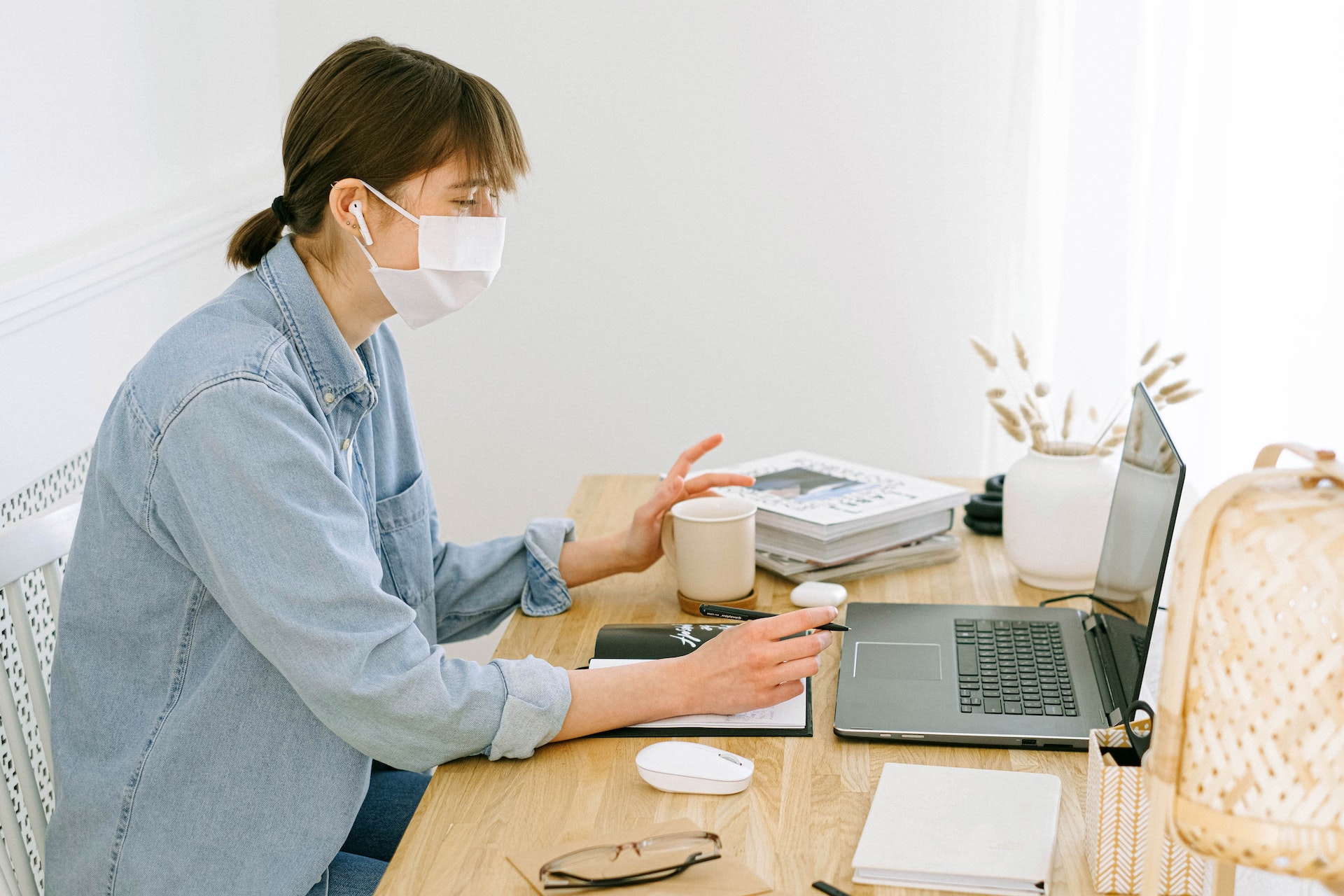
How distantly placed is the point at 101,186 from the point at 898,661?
54.2 inches

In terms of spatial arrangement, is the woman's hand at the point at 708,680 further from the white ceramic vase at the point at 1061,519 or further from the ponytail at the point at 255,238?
the ponytail at the point at 255,238

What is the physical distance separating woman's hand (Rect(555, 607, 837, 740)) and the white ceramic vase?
41 cm

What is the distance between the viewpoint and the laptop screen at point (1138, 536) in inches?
37.4

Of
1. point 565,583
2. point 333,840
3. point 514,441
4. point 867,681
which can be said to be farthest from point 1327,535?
point 514,441

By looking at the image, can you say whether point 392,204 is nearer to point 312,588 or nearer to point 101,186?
point 312,588

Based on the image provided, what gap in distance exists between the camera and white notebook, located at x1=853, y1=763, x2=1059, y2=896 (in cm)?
79

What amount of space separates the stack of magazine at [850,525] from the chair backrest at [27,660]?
2.50 ft

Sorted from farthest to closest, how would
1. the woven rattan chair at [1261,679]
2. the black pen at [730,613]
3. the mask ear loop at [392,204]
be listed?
1. the black pen at [730,613]
2. the mask ear loop at [392,204]
3. the woven rattan chair at [1261,679]

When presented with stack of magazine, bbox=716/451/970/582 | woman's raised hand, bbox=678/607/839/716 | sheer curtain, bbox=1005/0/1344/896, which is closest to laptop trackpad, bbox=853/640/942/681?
woman's raised hand, bbox=678/607/839/716

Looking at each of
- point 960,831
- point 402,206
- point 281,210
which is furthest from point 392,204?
point 960,831

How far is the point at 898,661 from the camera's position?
1.16 metres

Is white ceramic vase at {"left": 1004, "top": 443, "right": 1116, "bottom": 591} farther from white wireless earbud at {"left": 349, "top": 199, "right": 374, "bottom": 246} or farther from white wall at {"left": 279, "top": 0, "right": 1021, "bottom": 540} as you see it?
white wall at {"left": 279, "top": 0, "right": 1021, "bottom": 540}

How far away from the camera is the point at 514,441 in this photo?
9.01 feet

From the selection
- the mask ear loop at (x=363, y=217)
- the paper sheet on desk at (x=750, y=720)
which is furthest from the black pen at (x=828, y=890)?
the mask ear loop at (x=363, y=217)
